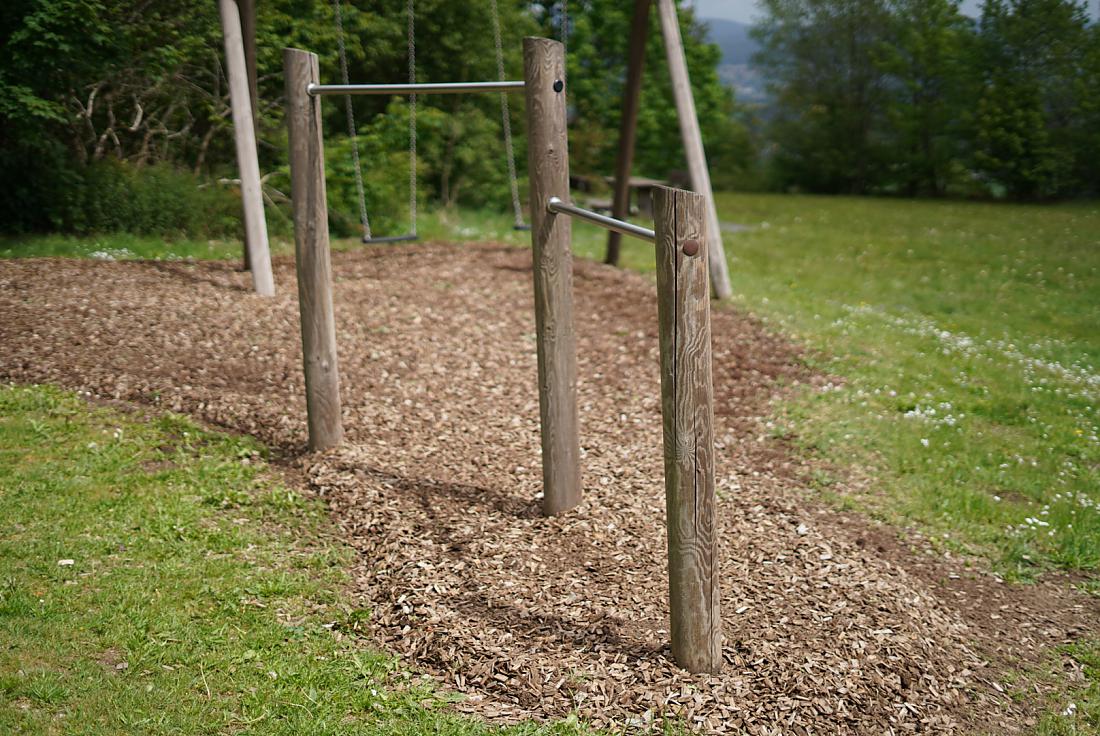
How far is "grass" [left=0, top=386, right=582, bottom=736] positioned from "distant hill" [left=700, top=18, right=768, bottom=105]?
21.7 m

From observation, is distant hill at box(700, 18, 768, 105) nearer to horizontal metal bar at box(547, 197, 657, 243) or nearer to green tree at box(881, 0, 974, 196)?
green tree at box(881, 0, 974, 196)

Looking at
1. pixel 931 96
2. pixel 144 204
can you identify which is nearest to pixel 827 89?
pixel 931 96

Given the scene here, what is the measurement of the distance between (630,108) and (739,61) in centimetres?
1777

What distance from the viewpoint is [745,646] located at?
3.41 metres

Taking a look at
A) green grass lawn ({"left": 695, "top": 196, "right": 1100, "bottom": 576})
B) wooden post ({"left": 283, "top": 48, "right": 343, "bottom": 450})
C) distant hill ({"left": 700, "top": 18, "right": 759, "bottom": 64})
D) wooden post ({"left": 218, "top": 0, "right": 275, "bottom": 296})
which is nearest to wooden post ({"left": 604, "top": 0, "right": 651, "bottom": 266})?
green grass lawn ({"left": 695, "top": 196, "right": 1100, "bottom": 576})

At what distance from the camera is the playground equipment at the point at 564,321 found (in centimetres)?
302

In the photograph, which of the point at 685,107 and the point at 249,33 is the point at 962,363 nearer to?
the point at 685,107

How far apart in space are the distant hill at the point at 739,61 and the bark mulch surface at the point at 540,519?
18.2 meters

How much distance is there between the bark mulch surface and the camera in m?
3.25

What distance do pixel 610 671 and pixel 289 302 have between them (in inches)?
210

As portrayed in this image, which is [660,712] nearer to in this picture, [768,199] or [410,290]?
[410,290]

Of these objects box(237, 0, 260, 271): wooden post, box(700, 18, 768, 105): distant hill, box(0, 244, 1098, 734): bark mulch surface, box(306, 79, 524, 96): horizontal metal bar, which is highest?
box(700, 18, 768, 105): distant hill

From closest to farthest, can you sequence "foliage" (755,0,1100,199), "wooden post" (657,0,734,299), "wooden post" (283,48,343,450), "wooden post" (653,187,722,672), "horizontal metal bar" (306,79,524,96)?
1. "wooden post" (653,187,722,672)
2. "horizontal metal bar" (306,79,524,96)
3. "wooden post" (283,48,343,450)
4. "wooden post" (657,0,734,299)
5. "foliage" (755,0,1100,199)

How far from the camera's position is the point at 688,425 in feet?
10.2
